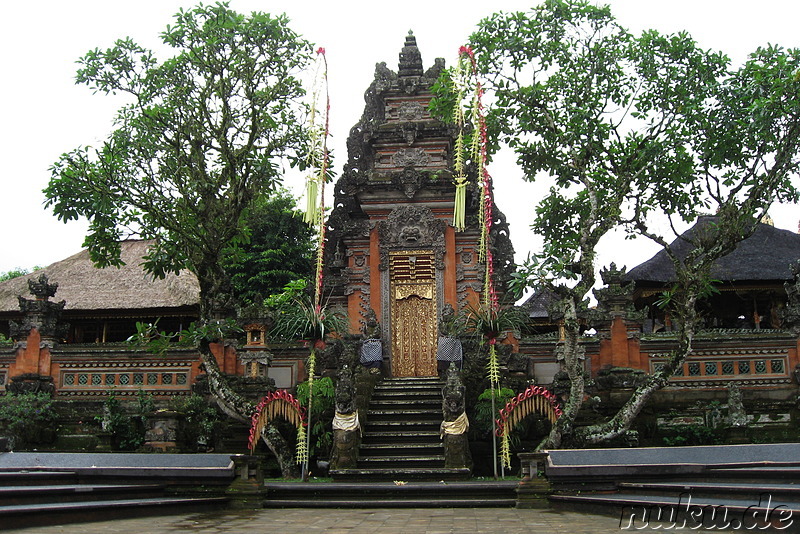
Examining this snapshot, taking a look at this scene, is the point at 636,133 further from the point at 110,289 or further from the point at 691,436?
the point at 110,289

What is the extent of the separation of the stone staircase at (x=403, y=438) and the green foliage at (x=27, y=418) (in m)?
6.70

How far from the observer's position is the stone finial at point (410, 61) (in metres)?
20.8

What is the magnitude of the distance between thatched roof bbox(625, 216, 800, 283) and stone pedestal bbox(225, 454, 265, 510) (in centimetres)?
1554

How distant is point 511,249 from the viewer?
18141 millimetres

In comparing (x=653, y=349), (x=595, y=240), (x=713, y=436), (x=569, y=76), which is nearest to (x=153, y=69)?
(x=569, y=76)

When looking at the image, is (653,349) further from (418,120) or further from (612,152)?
(418,120)

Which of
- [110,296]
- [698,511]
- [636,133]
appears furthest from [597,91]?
[110,296]

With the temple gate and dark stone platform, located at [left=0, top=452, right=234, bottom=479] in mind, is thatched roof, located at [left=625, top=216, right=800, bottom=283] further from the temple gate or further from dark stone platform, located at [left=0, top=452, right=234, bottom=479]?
dark stone platform, located at [left=0, top=452, right=234, bottom=479]

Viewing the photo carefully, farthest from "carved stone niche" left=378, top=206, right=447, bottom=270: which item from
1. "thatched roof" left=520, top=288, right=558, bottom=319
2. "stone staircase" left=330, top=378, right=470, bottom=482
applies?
"thatched roof" left=520, top=288, right=558, bottom=319

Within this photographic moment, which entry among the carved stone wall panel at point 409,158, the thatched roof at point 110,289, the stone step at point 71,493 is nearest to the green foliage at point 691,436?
the carved stone wall panel at point 409,158

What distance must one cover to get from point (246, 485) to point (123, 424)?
552cm

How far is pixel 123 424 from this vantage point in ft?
50.3

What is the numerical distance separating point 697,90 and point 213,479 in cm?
1113

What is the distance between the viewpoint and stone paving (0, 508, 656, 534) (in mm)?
7855
